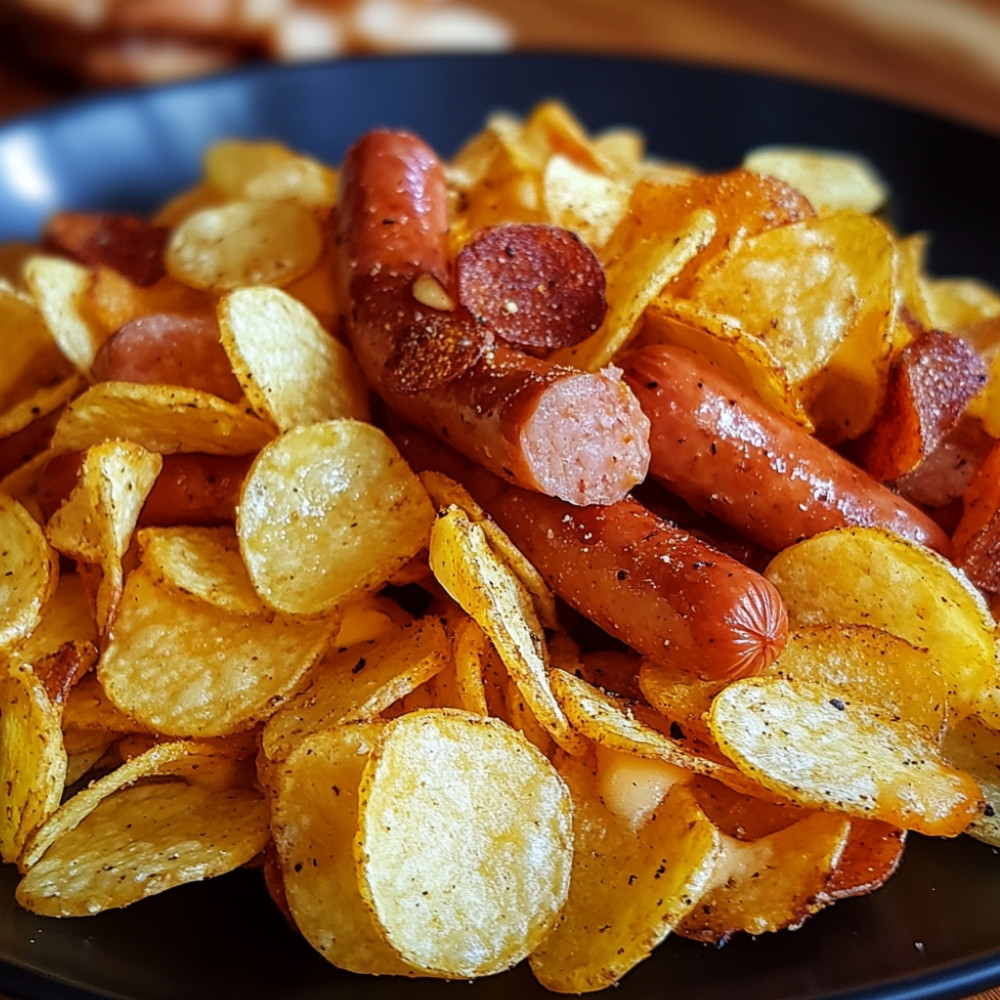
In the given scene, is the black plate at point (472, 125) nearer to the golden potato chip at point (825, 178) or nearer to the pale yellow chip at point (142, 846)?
the pale yellow chip at point (142, 846)

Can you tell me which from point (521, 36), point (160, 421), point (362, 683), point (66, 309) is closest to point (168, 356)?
point (160, 421)

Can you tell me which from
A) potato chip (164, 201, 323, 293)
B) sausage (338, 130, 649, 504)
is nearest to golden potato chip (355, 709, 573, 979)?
sausage (338, 130, 649, 504)

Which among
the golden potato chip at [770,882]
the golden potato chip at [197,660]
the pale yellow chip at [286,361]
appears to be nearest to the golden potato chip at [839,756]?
the golden potato chip at [770,882]

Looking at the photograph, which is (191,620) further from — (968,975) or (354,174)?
(968,975)

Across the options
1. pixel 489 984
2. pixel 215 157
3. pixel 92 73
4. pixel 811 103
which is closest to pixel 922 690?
pixel 489 984

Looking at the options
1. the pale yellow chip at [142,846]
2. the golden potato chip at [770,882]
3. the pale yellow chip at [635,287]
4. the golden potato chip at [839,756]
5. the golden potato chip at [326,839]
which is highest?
the pale yellow chip at [635,287]

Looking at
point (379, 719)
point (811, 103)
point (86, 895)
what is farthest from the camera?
point (811, 103)

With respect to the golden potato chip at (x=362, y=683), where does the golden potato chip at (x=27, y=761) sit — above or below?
below
